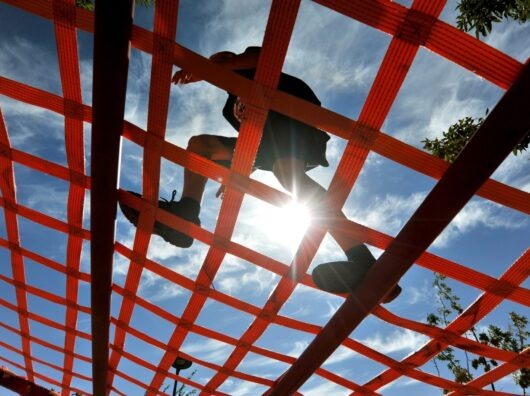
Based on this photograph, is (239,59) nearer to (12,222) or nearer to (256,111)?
(256,111)

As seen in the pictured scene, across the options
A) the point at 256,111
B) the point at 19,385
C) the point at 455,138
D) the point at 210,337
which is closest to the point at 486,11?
the point at 455,138

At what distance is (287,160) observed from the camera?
4.98 feet

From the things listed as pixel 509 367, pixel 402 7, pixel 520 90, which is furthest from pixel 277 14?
pixel 509 367

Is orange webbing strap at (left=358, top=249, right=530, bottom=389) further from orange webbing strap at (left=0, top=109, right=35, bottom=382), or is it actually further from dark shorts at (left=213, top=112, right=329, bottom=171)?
orange webbing strap at (left=0, top=109, right=35, bottom=382)

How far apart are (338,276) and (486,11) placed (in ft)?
6.89

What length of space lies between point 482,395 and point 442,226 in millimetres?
2227

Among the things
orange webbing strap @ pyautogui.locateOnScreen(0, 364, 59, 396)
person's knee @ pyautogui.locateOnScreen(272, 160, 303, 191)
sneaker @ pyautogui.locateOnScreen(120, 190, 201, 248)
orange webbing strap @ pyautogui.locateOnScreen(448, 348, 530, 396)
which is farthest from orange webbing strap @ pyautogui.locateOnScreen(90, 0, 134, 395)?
orange webbing strap @ pyautogui.locateOnScreen(0, 364, 59, 396)

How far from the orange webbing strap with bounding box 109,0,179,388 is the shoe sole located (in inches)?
30.9

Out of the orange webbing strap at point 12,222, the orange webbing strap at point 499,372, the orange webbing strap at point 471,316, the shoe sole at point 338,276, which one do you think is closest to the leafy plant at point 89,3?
the orange webbing strap at point 12,222

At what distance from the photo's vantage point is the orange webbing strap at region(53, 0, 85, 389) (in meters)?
1.25

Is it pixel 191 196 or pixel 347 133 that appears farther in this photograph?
pixel 191 196

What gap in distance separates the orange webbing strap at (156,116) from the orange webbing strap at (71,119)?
28 cm

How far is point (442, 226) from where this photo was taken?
1.04 m

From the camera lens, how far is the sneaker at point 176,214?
5.78ft
